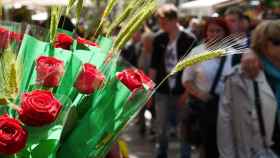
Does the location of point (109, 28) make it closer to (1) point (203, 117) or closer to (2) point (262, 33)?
(2) point (262, 33)

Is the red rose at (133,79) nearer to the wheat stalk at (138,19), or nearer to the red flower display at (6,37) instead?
the wheat stalk at (138,19)

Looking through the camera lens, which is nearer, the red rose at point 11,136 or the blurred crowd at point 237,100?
the red rose at point 11,136

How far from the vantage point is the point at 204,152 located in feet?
13.4

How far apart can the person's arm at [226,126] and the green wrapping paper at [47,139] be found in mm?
2079

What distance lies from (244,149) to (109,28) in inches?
71.6

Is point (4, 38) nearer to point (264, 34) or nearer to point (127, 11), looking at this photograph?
point (127, 11)

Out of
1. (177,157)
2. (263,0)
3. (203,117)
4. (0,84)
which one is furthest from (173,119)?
(263,0)

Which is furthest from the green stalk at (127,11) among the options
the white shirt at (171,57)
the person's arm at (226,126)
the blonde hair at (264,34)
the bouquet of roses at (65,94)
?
the white shirt at (171,57)

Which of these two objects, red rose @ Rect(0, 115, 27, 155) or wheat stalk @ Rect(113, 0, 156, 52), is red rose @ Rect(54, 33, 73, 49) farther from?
red rose @ Rect(0, 115, 27, 155)

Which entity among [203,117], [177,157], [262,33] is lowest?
[177,157]

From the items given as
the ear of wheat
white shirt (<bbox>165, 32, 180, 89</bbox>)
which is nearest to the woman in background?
the ear of wheat

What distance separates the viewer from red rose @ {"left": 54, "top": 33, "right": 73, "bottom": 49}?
1.96m

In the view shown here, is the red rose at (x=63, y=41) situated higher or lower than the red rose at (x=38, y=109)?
higher

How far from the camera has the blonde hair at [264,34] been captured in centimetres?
333
